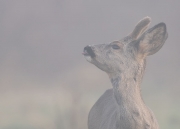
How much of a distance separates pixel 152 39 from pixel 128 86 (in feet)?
2.14

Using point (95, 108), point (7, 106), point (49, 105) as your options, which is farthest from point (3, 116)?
point (95, 108)

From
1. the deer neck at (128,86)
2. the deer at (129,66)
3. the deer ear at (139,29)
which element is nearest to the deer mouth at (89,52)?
the deer at (129,66)

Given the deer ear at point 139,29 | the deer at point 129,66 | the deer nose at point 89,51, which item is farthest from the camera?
the deer ear at point 139,29

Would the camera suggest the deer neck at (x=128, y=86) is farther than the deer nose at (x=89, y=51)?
No

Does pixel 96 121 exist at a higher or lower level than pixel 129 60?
lower

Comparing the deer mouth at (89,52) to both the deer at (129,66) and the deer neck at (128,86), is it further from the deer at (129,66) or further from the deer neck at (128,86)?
the deer neck at (128,86)

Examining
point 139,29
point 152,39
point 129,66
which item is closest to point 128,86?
point 129,66

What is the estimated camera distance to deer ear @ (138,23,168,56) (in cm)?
723

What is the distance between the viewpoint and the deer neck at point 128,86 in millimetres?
7223

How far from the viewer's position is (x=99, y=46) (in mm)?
7500

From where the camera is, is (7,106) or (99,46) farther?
(7,106)

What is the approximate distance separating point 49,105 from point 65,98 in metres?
0.44

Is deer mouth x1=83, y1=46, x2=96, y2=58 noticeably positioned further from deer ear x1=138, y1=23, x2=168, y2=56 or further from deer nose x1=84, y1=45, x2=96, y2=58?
deer ear x1=138, y1=23, x2=168, y2=56

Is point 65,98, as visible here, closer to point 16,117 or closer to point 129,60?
point 16,117
